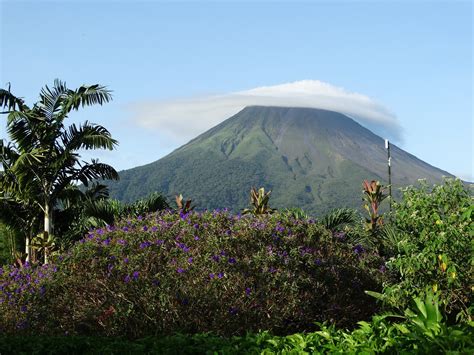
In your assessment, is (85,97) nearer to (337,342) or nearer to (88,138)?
(88,138)

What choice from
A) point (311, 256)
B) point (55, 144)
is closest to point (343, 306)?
point (311, 256)

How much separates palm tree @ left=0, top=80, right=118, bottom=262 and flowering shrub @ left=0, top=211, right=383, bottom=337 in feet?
27.5

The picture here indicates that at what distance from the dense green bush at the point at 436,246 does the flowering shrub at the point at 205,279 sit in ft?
3.77

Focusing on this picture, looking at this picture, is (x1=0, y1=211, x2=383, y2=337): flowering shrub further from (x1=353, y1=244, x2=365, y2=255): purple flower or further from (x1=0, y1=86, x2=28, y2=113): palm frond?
(x1=0, y1=86, x2=28, y2=113): palm frond

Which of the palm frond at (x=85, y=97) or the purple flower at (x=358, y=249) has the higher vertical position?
the palm frond at (x=85, y=97)

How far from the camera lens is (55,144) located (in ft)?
59.5

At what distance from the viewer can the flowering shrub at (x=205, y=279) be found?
8.00 m

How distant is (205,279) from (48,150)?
10.9 meters

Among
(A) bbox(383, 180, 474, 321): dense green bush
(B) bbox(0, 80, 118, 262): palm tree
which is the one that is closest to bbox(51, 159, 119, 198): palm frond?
(B) bbox(0, 80, 118, 262): palm tree

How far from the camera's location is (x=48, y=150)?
17672mm

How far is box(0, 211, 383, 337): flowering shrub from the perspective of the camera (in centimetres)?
800

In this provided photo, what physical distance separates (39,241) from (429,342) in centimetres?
1434

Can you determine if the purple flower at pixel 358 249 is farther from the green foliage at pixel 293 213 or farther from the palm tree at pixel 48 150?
the palm tree at pixel 48 150

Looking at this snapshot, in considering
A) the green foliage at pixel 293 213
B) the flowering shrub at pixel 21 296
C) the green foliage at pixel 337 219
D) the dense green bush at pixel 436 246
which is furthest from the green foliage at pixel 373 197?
the flowering shrub at pixel 21 296
